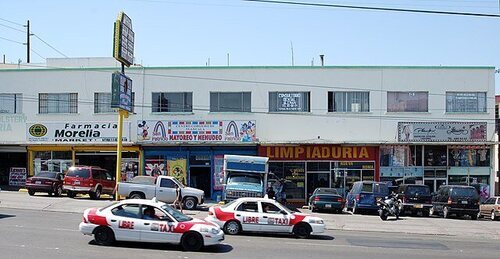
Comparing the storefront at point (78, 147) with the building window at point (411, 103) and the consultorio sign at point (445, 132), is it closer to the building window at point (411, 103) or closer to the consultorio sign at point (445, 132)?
the building window at point (411, 103)

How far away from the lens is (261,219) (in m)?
20.3

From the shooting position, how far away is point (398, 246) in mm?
19547

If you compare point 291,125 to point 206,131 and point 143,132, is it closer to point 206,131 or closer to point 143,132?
point 206,131

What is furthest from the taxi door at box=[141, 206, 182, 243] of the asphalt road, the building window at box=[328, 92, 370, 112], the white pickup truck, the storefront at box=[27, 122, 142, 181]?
the building window at box=[328, 92, 370, 112]

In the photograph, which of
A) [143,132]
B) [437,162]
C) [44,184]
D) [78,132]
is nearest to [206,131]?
[143,132]

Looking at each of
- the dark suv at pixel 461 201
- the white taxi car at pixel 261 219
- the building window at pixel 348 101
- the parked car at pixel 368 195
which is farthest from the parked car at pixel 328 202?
the white taxi car at pixel 261 219

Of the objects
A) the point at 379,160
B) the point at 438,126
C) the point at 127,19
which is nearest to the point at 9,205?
the point at 127,19

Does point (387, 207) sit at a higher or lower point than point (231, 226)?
lower

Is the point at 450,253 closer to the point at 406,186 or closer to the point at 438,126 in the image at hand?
the point at 406,186

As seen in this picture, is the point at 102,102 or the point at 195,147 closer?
the point at 195,147

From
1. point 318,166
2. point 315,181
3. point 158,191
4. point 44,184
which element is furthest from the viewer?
point 315,181

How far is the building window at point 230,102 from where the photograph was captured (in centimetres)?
3897

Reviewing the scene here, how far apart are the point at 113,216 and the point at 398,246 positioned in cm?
899

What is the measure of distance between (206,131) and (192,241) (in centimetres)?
2225
